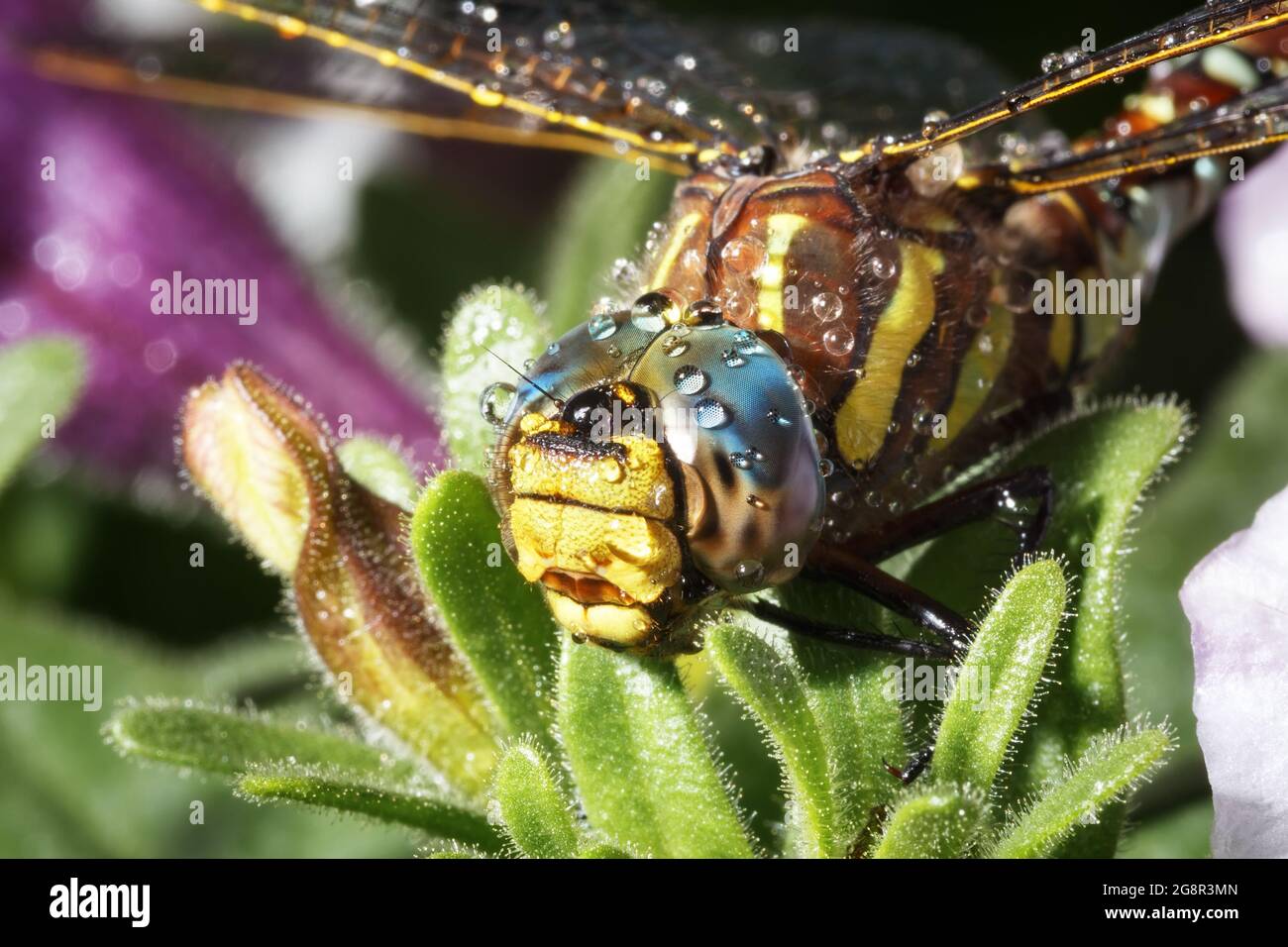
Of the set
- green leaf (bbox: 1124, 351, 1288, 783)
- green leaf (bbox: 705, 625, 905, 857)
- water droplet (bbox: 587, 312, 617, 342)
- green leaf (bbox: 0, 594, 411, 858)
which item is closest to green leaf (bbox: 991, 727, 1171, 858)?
green leaf (bbox: 705, 625, 905, 857)

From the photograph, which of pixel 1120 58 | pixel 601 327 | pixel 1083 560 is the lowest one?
pixel 1083 560

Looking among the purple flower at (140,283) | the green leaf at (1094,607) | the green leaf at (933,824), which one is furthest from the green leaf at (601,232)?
the green leaf at (933,824)

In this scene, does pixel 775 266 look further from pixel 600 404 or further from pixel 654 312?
pixel 600 404

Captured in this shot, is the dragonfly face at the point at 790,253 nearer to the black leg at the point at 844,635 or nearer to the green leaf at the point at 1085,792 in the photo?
the black leg at the point at 844,635

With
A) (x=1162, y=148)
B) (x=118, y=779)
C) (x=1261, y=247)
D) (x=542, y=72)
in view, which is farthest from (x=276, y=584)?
(x=1261, y=247)

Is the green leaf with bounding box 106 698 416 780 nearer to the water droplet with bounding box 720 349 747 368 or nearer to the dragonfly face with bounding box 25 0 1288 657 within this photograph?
the dragonfly face with bounding box 25 0 1288 657

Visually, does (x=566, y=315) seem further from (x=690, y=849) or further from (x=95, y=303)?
(x=690, y=849)
